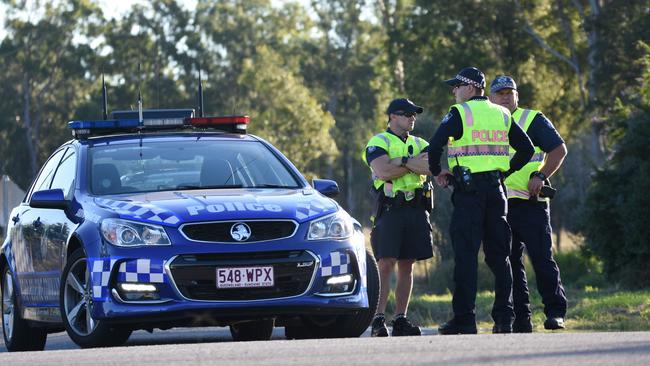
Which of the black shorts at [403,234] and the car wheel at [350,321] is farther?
the black shorts at [403,234]

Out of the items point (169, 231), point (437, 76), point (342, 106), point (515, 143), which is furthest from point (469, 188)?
point (342, 106)

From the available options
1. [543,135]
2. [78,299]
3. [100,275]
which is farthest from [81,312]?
[543,135]

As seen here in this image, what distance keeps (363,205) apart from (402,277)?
289 ft

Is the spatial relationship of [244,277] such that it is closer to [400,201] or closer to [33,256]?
[33,256]

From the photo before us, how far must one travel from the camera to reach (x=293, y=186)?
11.0 meters

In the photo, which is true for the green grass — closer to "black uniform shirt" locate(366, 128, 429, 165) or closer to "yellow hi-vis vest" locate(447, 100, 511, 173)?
"black uniform shirt" locate(366, 128, 429, 165)

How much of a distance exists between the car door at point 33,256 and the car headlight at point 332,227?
1.85 meters

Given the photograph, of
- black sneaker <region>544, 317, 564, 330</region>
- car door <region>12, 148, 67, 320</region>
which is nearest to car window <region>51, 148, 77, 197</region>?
car door <region>12, 148, 67, 320</region>

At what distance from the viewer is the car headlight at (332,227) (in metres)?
10.0

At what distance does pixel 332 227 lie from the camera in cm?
1017

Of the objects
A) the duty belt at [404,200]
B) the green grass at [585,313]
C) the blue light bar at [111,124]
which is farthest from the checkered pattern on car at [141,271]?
the green grass at [585,313]

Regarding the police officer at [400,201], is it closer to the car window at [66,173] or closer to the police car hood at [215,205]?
the police car hood at [215,205]

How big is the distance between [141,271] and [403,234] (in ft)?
11.1

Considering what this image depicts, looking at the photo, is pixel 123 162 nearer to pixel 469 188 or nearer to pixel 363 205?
pixel 469 188
